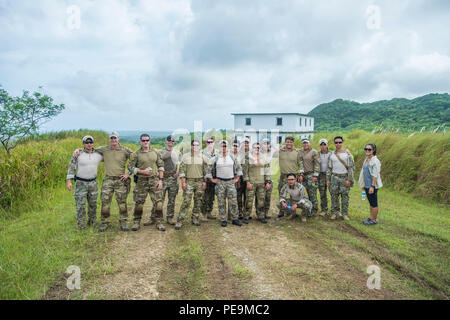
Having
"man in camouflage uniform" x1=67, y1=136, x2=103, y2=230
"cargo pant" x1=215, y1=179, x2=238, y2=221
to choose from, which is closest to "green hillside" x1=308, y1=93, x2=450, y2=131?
"cargo pant" x1=215, y1=179, x2=238, y2=221

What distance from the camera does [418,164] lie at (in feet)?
33.4

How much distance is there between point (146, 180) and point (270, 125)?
35002 millimetres

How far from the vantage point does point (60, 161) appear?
10148 millimetres

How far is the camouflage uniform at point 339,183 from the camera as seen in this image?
263 inches

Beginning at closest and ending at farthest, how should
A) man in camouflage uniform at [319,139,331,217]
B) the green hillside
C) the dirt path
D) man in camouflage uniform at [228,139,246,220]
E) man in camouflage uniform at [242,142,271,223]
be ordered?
the dirt path
man in camouflage uniform at [242,142,271,223]
man in camouflage uniform at [228,139,246,220]
man in camouflage uniform at [319,139,331,217]
the green hillside

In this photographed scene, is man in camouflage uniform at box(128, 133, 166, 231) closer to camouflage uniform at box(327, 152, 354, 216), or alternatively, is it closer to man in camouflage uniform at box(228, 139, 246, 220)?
man in camouflage uniform at box(228, 139, 246, 220)

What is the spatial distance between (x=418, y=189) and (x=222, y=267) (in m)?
8.22

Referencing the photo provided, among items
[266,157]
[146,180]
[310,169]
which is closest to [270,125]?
[310,169]

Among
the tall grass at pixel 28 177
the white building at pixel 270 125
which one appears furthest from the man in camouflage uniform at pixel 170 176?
the white building at pixel 270 125

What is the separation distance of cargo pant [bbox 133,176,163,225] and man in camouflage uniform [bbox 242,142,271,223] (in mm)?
2044

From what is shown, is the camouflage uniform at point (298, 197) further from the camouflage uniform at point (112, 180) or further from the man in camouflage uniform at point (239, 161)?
the camouflage uniform at point (112, 180)

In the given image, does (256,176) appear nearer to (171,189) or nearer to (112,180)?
(171,189)

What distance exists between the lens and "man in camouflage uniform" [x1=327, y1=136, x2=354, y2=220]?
263 inches
